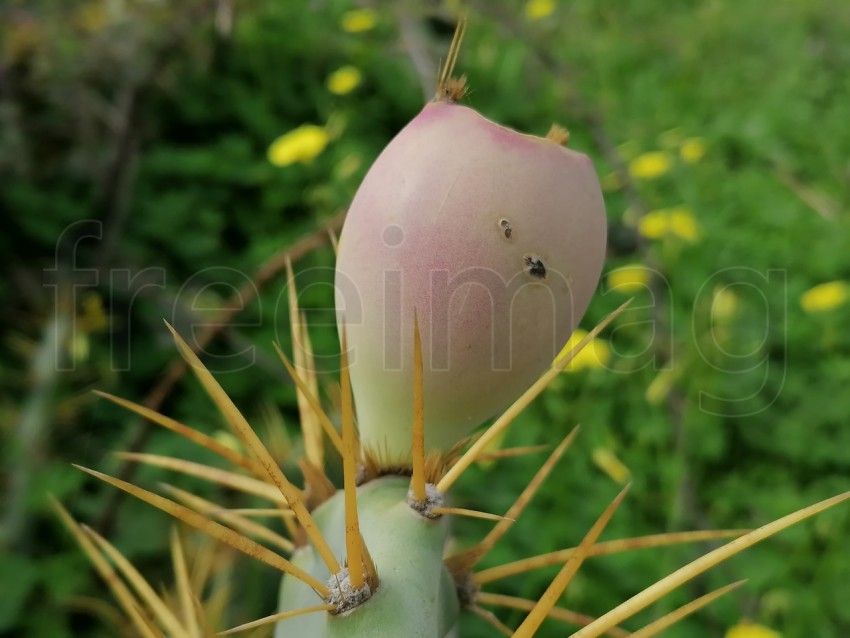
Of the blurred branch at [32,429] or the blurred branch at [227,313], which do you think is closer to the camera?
the blurred branch at [227,313]

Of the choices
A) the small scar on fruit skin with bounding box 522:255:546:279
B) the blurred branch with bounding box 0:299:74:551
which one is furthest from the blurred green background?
the small scar on fruit skin with bounding box 522:255:546:279

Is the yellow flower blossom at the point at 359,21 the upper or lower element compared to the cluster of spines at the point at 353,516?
lower

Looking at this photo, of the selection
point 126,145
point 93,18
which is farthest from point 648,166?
point 93,18

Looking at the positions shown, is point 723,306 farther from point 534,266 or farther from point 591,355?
point 534,266

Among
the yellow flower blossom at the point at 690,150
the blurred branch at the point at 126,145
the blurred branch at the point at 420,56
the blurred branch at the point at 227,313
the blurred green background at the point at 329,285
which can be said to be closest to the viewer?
the blurred branch at the point at 227,313

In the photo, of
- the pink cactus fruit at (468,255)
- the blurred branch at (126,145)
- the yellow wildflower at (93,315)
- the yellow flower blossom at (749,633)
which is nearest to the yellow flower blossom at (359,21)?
the blurred branch at (126,145)

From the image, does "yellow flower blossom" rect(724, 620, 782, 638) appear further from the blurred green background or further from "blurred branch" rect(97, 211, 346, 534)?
"blurred branch" rect(97, 211, 346, 534)

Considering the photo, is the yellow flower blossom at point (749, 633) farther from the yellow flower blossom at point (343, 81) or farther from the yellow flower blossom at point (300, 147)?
the yellow flower blossom at point (343, 81)
